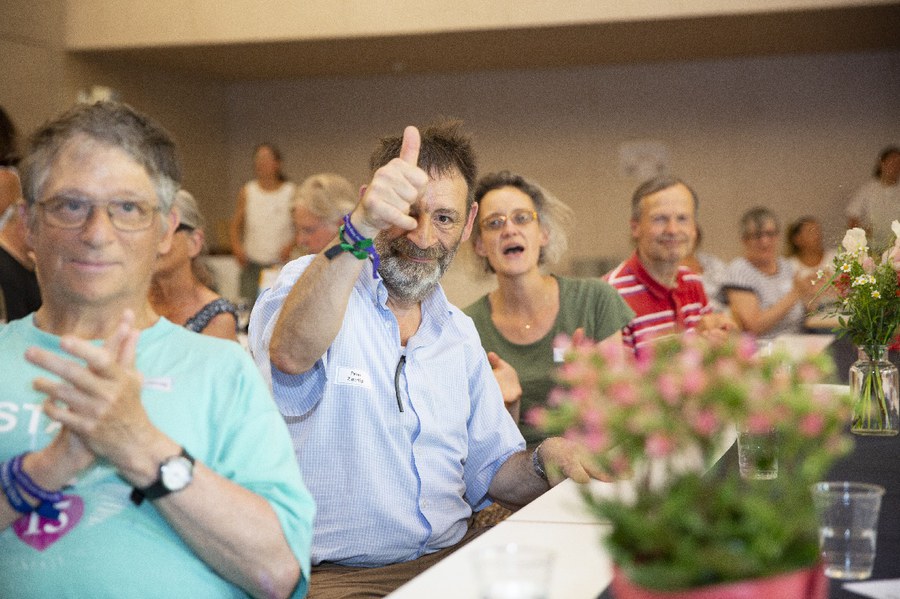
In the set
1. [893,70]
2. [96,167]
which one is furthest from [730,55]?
[96,167]

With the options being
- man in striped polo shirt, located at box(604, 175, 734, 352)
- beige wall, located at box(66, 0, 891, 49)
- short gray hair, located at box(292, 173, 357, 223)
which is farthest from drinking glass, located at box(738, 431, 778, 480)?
beige wall, located at box(66, 0, 891, 49)

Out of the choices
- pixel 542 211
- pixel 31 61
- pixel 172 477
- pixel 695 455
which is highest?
pixel 31 61

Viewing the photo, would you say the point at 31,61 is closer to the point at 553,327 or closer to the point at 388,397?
the point at 553,327

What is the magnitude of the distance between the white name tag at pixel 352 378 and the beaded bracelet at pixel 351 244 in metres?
0.31

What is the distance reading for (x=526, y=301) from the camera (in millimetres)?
3525

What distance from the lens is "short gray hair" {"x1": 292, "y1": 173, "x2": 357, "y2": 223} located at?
4520 millimetres

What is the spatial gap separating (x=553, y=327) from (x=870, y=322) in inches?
47.2

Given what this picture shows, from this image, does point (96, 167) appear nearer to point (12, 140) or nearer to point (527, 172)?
point (12, 140)

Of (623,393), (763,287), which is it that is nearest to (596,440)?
(623,393)

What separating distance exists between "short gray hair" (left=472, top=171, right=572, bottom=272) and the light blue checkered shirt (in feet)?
4.70

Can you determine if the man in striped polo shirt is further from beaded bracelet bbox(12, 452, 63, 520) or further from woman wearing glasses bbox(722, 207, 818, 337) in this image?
beaded bracelet bbox(12, 452, 63, 520)

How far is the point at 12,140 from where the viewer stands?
4.27 meters

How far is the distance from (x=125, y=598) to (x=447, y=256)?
123 centimetres

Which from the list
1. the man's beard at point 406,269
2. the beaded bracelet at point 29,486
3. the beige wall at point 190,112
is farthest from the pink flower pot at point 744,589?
the beige wall at point 190,112
